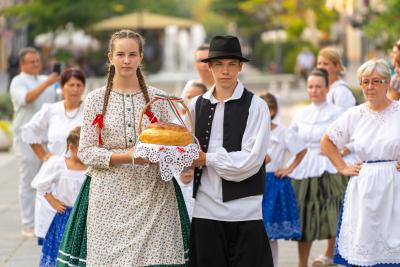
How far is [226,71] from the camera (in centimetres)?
605

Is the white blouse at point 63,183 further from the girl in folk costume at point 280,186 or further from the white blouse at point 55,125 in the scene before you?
the girl in folk costume at point 280,186

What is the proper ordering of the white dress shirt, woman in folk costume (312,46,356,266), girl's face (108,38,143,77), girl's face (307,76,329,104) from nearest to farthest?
the white dress shirt
girl's face (108,38,143,77)
girl's face (307,76,329,104)
woman in folk costume (312,46,356,266)

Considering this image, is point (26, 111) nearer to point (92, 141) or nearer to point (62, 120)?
point (62, 120)

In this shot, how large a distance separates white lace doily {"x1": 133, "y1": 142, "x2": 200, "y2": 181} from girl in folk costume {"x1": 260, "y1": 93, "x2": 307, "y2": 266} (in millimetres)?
2865

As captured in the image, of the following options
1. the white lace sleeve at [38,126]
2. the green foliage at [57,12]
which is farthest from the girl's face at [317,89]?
the green foliage at [57,12]

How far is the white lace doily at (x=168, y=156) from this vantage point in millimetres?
5680

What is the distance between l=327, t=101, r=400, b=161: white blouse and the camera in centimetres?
700

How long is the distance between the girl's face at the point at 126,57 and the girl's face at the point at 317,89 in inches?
129

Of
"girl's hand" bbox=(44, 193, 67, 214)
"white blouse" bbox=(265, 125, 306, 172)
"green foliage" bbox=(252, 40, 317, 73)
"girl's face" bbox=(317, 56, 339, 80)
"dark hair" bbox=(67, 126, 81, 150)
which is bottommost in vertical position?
"green foliage" bbox=(252, 40, 317, 73)

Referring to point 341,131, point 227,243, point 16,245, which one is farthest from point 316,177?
point 227,243

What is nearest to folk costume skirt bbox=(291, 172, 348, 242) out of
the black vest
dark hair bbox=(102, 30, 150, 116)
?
the black vest

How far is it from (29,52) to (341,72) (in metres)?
3.43

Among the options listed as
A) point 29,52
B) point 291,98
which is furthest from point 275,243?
point 291,98

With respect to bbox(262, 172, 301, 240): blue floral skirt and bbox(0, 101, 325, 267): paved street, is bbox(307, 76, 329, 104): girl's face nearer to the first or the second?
bbox(262, 172, 301, 240): blue floral skirt
